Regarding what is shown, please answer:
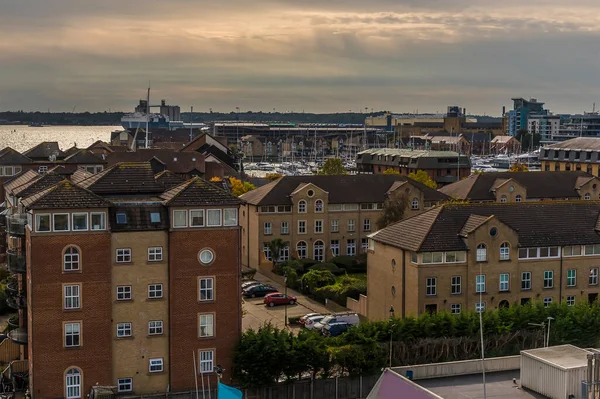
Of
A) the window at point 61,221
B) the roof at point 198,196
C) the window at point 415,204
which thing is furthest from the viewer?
the window at point 415,204

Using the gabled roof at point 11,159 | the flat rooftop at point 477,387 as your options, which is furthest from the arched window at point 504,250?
the gabled roof at point 11,159

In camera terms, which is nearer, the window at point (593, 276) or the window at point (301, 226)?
the window at point (593, 276)

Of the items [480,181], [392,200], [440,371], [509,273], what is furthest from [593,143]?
[440,371]

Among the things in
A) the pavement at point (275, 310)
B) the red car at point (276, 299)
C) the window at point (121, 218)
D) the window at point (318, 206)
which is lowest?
the pavement at point (275, 310)

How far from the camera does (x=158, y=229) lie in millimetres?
40281

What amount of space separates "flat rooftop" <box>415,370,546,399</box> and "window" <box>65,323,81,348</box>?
16.6 meters

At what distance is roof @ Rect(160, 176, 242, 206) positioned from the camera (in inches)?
1592

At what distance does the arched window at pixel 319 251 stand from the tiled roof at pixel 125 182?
123 ft

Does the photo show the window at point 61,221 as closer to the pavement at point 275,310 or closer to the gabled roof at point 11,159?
the pavement at point 275,310

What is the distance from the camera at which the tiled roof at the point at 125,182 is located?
42531 mm

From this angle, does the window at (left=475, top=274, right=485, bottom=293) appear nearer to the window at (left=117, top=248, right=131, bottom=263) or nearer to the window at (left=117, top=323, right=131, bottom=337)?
the window at (left=117, top=323, right=131, bottom=337)

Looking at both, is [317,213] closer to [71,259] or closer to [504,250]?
[504,250]

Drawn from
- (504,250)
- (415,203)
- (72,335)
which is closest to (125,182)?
(72,335)

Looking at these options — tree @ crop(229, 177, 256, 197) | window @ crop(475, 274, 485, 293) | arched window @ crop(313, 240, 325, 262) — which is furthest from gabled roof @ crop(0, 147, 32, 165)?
window @ crop(475, 274, 485, 293)
